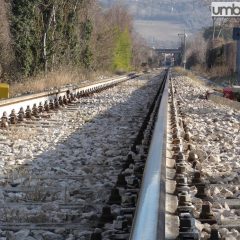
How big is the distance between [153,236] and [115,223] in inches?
37.0

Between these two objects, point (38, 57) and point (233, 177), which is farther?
point (38, 57)

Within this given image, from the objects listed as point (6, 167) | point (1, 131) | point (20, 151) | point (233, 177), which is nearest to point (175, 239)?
point (233, 177)

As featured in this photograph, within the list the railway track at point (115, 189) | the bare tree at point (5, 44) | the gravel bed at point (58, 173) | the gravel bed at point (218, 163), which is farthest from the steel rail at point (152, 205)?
the bare tree at point (5, 44)

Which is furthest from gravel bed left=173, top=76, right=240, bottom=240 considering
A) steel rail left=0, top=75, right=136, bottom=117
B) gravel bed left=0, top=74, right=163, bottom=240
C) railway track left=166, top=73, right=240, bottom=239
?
steel rail left=0, top=75, right=136, bottom=117

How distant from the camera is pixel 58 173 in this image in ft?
17.3

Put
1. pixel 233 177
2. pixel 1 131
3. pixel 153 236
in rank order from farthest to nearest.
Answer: pixel 1 131 → pixel 233 177 → pixel 153 236

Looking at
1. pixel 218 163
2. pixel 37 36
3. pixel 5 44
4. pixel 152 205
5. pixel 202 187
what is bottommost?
pixel 218 163

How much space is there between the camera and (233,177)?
5031 mm

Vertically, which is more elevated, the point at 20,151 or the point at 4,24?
the point at 4,24

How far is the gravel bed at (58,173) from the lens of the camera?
3.73m

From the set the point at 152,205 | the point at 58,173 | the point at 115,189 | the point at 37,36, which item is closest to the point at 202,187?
the point at 115,189

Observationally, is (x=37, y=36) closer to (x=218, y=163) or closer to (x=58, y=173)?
(x=218, y=163)

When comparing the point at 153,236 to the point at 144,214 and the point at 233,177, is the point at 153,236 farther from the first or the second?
Answer: the point at 233,177

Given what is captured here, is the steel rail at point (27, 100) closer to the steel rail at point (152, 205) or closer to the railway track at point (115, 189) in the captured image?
the railway track at point (115, 189)
